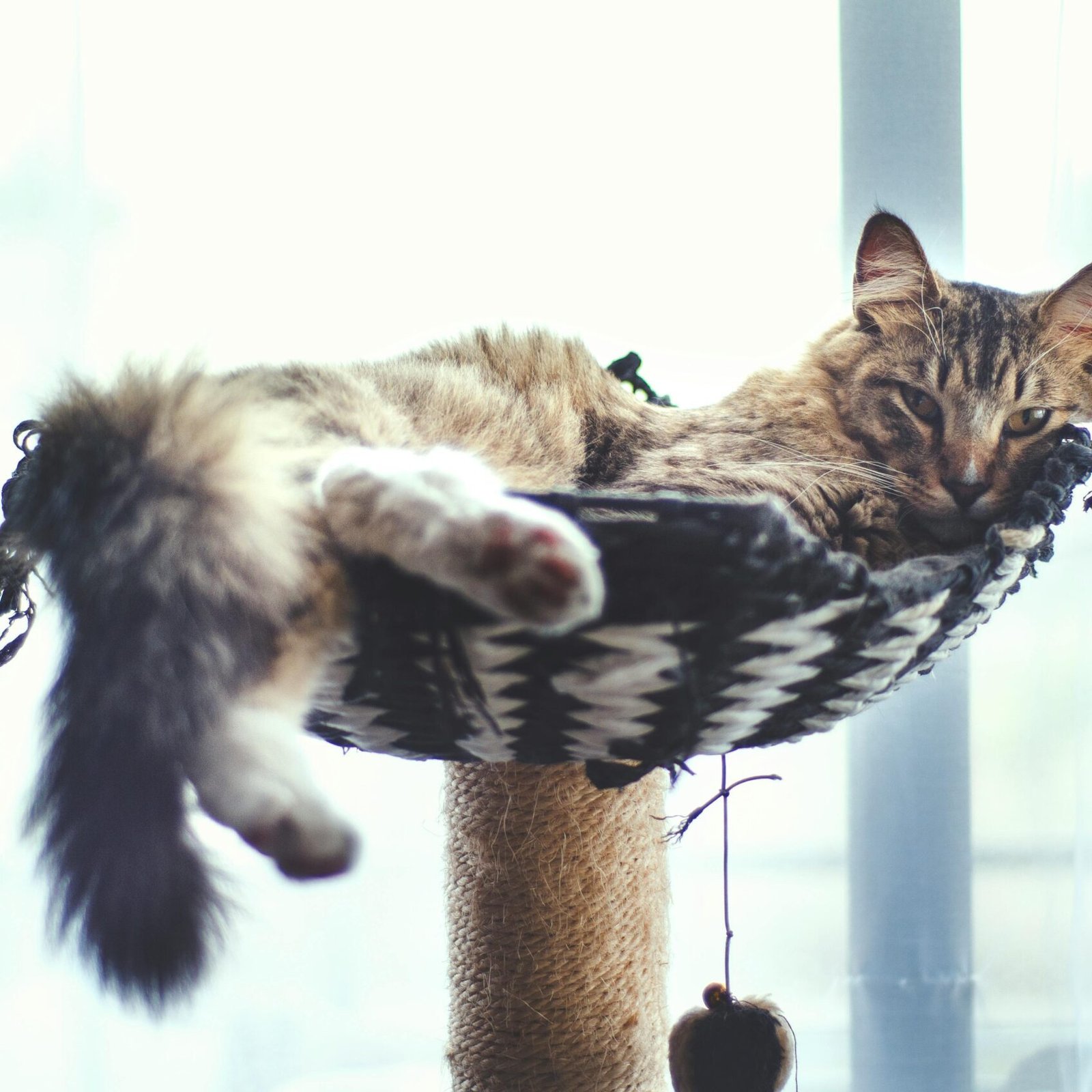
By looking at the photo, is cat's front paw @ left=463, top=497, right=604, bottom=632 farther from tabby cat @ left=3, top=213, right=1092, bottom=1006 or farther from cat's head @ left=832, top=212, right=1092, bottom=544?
cat's head @ left=832, top=212, right=1092, bottom=544

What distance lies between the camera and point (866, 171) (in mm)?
1794

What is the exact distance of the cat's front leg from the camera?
0.62m

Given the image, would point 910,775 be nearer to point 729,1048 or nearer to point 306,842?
point 729,1048

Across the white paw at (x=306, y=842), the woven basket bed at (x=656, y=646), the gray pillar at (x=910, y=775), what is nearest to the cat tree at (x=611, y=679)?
the woven basket bed at (x=656, y=646)

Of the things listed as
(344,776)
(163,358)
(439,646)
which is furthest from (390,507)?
(344,776)

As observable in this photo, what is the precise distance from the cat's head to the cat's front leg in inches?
25.5

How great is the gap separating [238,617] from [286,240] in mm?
1276

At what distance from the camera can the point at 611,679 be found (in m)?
0.70

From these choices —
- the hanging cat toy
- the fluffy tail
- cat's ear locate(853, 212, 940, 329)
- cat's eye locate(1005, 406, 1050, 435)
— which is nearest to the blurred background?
cat's ear locate(853, 212, 940, 329)

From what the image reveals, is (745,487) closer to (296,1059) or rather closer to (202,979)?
(202,979)

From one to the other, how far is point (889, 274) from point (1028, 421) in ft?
0.83

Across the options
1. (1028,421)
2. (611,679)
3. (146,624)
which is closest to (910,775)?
(1028,421)

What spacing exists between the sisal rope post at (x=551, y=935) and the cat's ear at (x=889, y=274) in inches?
26.3

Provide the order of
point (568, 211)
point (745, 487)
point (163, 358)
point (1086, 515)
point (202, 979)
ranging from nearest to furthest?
1. point (202, 979)
2. point (163, 358)
3. point (745, 487)
4. point (1086, 515)
5. point (568, 211)
